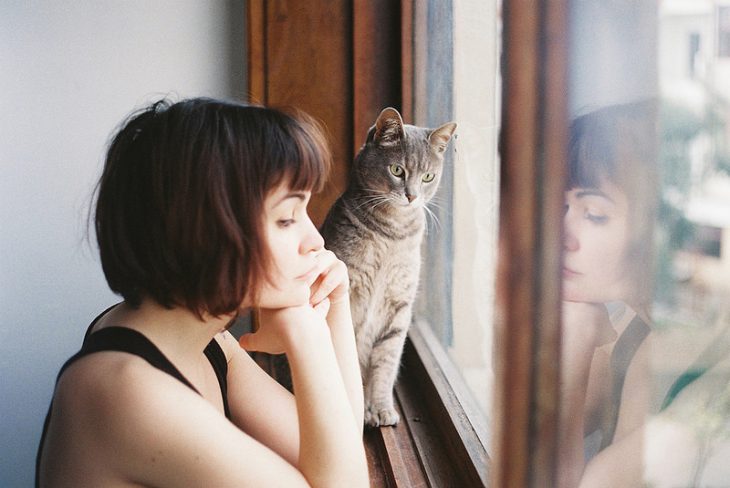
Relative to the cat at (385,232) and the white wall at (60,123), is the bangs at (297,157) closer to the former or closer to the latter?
the cat at (385,232)

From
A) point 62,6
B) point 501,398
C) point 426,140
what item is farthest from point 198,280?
point 62,6

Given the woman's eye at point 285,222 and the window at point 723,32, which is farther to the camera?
the woman's eye at point 285,222

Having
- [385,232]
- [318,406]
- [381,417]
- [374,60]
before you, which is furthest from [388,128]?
[318,406]

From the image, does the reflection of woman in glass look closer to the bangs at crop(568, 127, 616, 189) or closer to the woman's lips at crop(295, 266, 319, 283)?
the bangs at crop(568, 127, 616, 189)

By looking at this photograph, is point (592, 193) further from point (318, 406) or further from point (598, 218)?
point (318, 406)

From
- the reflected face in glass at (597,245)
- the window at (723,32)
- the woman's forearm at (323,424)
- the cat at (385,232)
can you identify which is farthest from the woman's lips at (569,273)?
the cat at (385,232)

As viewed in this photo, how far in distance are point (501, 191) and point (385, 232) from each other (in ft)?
3.02

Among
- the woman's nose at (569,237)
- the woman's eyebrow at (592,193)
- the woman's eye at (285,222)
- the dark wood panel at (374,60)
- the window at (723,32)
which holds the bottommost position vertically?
the woman's eye at (285,222)

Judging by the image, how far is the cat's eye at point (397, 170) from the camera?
1.33m

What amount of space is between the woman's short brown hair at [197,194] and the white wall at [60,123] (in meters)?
1.29

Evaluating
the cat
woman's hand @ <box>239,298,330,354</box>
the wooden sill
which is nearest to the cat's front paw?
the wooden sill

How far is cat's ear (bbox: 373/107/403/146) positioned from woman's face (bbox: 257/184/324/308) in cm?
64

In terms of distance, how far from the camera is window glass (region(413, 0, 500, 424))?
102 cm

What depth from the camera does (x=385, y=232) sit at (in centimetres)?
132
